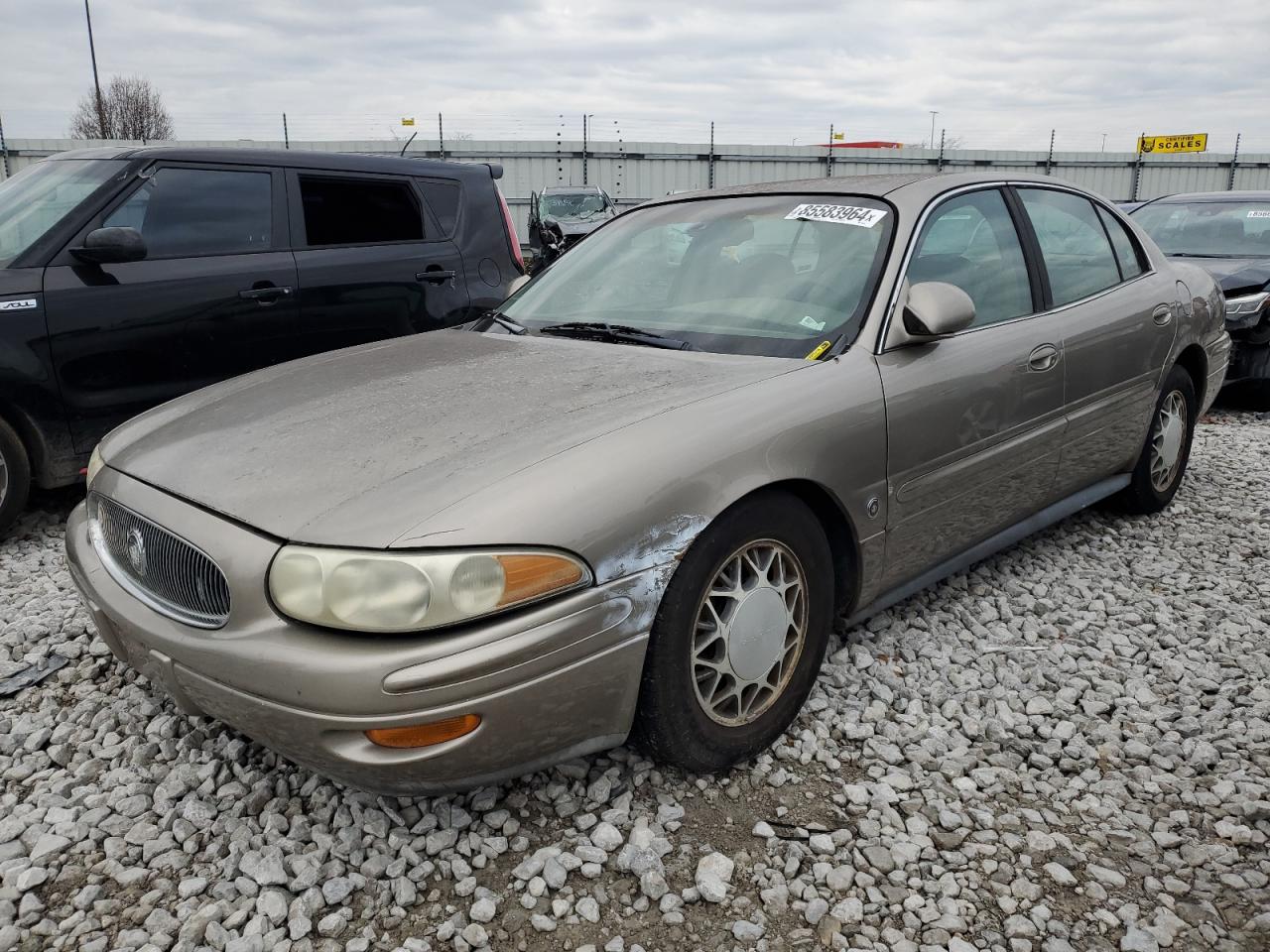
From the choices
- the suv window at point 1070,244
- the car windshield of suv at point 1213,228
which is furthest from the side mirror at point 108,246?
the car windshield of suv at point 1213,228

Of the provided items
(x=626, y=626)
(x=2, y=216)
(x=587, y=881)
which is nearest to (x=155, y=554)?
(x=626, y=626)

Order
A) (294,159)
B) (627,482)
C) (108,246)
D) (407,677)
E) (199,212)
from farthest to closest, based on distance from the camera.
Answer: (294,159), (199,212), (108,246), (627,482), (407,677)

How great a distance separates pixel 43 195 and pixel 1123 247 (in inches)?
188

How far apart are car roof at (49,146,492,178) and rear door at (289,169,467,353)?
0.07 m

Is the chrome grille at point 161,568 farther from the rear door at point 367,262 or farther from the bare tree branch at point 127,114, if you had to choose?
the bare tree branch at point 127,114

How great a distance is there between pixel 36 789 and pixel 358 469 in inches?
50.5

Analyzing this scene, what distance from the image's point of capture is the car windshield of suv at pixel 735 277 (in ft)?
8.80

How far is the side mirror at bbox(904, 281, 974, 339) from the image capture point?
2.60 m

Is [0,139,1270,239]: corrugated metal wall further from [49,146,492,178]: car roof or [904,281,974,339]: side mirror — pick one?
[904,281,974,339]: side mirror

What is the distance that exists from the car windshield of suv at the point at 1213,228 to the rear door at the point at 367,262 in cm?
547

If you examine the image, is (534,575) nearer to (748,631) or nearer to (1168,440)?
(748,631)

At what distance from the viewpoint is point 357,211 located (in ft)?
16.3

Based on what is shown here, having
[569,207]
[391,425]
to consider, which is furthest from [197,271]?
[569,207]

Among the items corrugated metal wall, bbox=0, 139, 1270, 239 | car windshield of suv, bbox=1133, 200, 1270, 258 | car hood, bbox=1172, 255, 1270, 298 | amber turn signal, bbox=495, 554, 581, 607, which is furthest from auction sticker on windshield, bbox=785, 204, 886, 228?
corrugated metal wall, bbox=0, 139, 1270, 239
